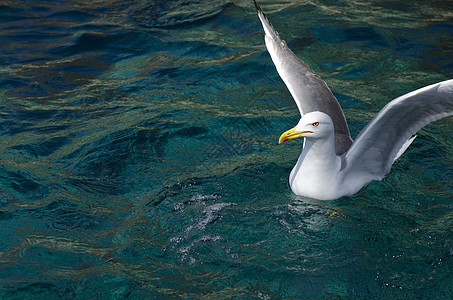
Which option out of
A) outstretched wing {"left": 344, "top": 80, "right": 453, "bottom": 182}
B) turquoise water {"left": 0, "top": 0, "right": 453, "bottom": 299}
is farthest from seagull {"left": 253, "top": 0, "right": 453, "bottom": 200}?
turquoise water {"left": 0, "top": 0, "right": 453, "bottom": 299}

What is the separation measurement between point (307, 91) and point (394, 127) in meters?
1.22

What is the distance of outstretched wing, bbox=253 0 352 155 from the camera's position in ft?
19.5

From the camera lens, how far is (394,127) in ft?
17.2

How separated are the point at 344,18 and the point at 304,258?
6.02m

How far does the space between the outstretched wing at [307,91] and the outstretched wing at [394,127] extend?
38cm

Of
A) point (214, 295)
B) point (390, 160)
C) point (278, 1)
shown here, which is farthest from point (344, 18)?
point (214, 295)

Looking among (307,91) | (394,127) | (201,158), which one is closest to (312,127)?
(394,127)

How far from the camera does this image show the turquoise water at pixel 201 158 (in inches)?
171

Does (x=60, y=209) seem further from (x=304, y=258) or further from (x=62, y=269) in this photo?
(x=304, y=258)

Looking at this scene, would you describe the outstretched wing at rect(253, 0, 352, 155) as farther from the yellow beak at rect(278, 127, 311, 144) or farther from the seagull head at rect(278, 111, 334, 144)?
the yellow beak at rect(278, 127, 311, 144)

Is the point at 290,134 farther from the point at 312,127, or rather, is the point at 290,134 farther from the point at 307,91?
the point at 307,91

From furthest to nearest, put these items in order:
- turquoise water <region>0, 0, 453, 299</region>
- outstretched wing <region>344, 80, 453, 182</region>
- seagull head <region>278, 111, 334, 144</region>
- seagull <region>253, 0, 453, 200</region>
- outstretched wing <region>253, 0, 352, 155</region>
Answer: outstretched wing <region>253, 0, 352, 155</region>
seagull head <region>278, 111, 334, 144</region>
seagull <region>253, 0, 453, 200</region>
outstretched wing <region>344, 80, 453, 182</region>
turquoise water <region>0, 0, 453, 299</region>

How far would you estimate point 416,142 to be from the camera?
6414mm

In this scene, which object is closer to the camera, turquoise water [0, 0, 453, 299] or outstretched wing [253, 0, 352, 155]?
turquoise water [0, 0, 453, 299]
